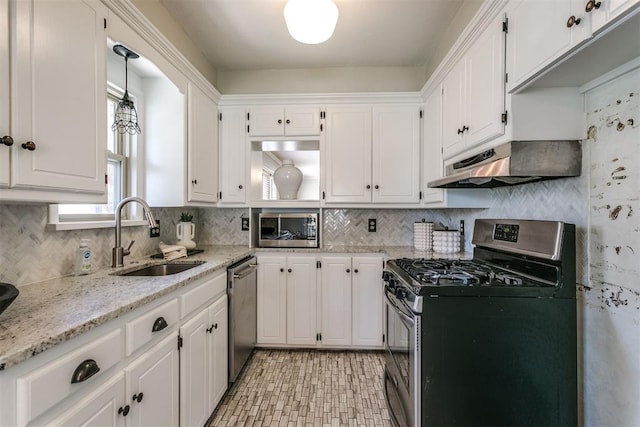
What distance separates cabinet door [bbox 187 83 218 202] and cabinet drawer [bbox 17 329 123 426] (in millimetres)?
1502

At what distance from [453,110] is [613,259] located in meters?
1.27

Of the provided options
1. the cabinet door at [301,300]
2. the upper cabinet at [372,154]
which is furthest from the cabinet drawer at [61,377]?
the upper cabinet at [372,154]

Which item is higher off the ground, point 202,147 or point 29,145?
point 202,147

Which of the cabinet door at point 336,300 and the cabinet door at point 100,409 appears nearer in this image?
the cabinet door at point 100,409

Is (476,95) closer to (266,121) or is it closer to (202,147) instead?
(266,121)

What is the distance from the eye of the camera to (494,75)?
4.86ft

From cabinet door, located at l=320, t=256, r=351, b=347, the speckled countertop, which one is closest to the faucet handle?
the speckled countertop

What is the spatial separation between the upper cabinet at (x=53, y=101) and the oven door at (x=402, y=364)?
1.59 metres

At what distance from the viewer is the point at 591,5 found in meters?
0.90

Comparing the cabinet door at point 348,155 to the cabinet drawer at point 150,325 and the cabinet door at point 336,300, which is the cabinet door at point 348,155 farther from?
the cabinet drawer at point 150,325

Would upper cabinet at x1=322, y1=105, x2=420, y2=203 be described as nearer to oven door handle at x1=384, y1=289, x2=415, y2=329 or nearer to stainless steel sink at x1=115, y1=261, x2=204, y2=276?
oven door handle at x1=384, y1=289, x2=415, y2=329

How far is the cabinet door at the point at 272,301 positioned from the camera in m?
2.64

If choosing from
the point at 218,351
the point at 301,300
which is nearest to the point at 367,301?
the point at 301,300

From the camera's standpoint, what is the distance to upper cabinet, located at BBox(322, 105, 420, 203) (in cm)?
267
